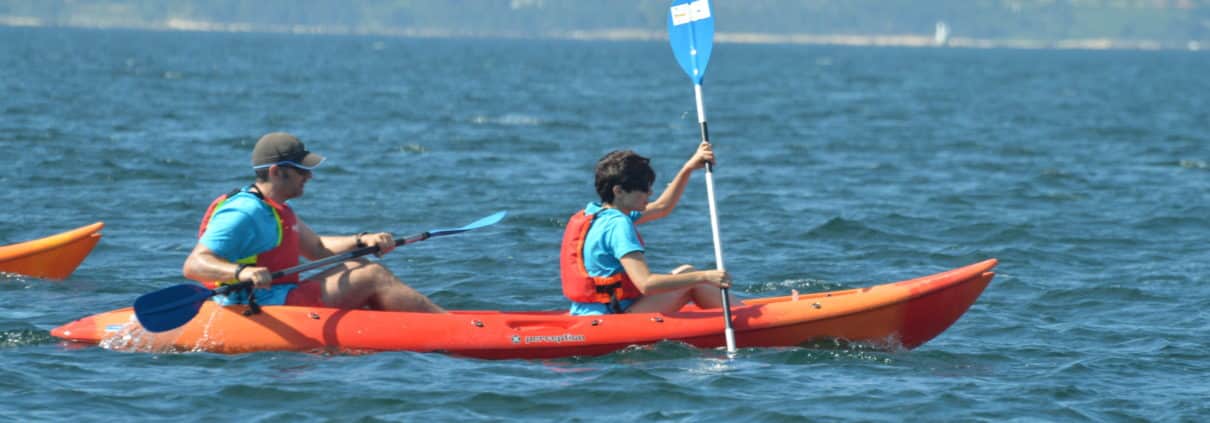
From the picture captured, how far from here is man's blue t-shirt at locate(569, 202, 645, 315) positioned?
7750 mm

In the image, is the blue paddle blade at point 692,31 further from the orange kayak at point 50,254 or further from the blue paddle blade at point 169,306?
the orange kayak at point 50,254

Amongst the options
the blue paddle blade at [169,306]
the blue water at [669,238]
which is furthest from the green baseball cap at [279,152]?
the blue water at [669,238]

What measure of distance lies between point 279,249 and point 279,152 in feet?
1.72

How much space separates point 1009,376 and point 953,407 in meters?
0.97

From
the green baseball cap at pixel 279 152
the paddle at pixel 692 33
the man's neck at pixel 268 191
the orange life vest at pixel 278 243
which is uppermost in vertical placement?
the paddle at pixel 692 33

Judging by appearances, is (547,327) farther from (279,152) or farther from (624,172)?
(279,152)

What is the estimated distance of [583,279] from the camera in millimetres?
8062

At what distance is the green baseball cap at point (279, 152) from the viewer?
24.9ft

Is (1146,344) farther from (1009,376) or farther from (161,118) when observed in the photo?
(161,118)

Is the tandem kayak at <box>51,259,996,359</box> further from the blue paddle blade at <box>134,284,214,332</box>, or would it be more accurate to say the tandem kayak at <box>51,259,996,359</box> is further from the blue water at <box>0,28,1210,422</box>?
the blue paddle blade at <box>134,284,214,332</box>

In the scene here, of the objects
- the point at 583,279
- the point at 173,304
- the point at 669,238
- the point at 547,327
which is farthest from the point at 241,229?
the point at 669,238

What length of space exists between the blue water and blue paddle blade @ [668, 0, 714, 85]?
1.93 m

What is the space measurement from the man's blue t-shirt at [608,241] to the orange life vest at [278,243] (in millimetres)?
1487

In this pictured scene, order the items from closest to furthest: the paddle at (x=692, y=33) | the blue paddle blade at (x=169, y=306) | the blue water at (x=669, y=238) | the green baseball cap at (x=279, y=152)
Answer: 1. the blue water at (x=669, y=238)
2. the green baseball cap at (x=279, y=152)
3. the blue paddle blade at (x=169, y=306)
4. the paddle at (x=692, y=33)
